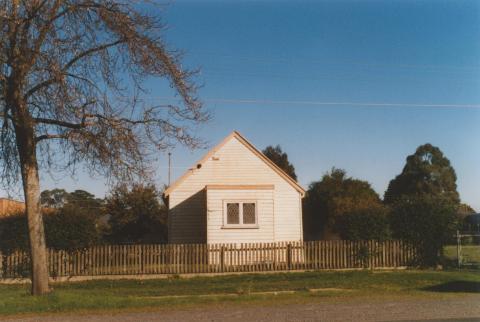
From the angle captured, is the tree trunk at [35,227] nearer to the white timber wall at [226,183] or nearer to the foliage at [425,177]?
the white timber wall at [226,183]

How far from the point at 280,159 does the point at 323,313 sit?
43348 mm

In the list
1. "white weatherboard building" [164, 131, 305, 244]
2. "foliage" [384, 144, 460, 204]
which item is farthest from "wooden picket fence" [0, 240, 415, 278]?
"foliage" [384, 144, 460, 204]

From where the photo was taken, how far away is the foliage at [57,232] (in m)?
19.5

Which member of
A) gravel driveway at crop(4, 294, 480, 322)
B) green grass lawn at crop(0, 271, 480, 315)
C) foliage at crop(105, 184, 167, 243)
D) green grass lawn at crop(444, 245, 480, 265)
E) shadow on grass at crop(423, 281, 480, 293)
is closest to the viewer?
gravel driveway at crop(4, 294, 480, 322)

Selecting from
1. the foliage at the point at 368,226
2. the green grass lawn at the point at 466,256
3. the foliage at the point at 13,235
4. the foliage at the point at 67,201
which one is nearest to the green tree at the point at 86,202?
the foliage at the point at 67,201

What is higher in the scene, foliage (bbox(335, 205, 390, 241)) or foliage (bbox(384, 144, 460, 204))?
foliage (bbox(384, 144, 460, 204))

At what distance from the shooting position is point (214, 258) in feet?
68.4

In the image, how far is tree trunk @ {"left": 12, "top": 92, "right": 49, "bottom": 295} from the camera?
13.6m

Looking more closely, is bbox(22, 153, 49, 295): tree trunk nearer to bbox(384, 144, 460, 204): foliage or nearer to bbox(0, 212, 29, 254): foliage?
bbox(0, 212, 29, 254): foliage

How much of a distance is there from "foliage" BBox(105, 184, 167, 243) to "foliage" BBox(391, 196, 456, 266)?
58.6 ft

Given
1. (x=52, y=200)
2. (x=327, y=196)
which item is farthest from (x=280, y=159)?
(x=52, y=200)

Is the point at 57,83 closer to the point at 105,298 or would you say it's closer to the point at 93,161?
the point at 93,161

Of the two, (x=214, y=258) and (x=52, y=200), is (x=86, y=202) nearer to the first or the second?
(x=52, y=200)

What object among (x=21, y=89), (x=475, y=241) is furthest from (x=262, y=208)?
(x=475, y=241)
